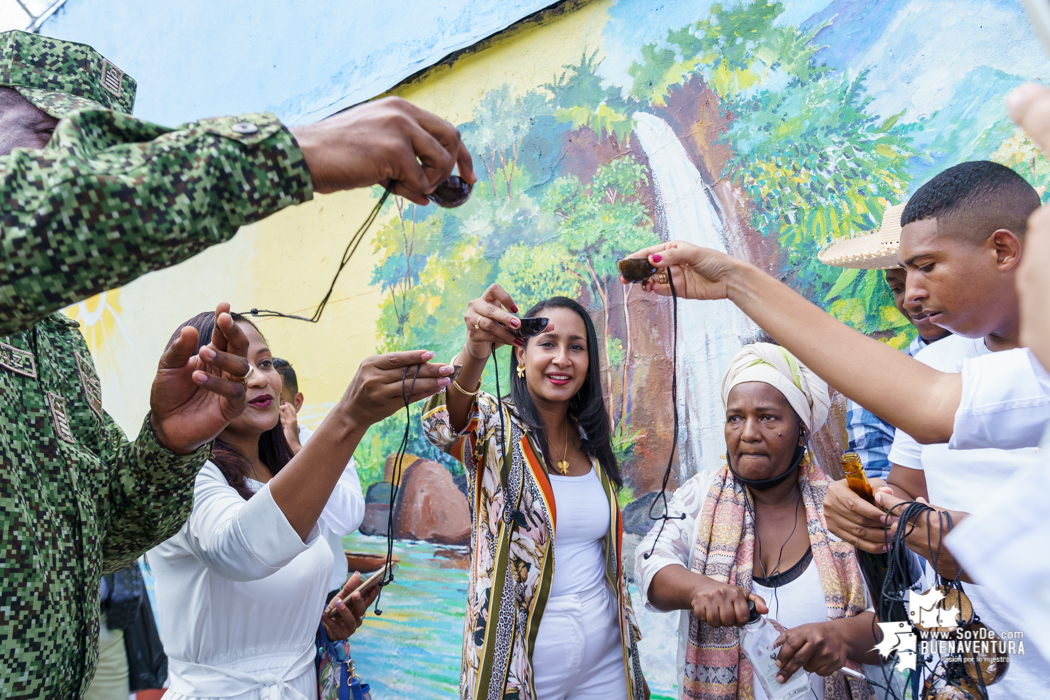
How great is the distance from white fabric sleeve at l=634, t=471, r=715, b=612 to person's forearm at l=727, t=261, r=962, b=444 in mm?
1333

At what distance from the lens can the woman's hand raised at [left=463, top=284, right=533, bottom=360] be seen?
225cm

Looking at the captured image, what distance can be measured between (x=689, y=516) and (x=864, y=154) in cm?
172

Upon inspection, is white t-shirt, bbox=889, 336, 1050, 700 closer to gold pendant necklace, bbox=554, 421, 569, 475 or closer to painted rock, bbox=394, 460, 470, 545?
gold pendant necklace, bbox=554, 421, 569, 475

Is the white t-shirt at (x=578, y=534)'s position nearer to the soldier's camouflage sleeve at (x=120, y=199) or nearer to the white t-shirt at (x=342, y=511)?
the white t-shirt at (x=342, y=511)

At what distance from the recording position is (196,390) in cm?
155

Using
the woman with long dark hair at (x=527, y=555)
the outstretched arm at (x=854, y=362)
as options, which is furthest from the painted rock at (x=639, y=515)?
the outstretched arm at (x=854, y=362)

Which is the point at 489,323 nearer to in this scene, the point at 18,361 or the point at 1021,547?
the point at 18,361

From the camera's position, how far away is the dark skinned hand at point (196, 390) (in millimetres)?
1451

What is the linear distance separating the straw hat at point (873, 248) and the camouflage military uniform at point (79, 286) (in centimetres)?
237

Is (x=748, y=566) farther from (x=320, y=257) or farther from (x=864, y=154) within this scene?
(x=320, y=257)

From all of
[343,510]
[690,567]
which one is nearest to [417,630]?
[343,510]

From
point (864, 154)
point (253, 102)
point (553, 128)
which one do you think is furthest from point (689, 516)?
point (253, 102)

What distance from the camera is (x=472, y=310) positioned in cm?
233

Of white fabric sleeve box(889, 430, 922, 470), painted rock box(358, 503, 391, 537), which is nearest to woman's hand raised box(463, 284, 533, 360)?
white fabric sleeve box(889, 430, 922, 470)
